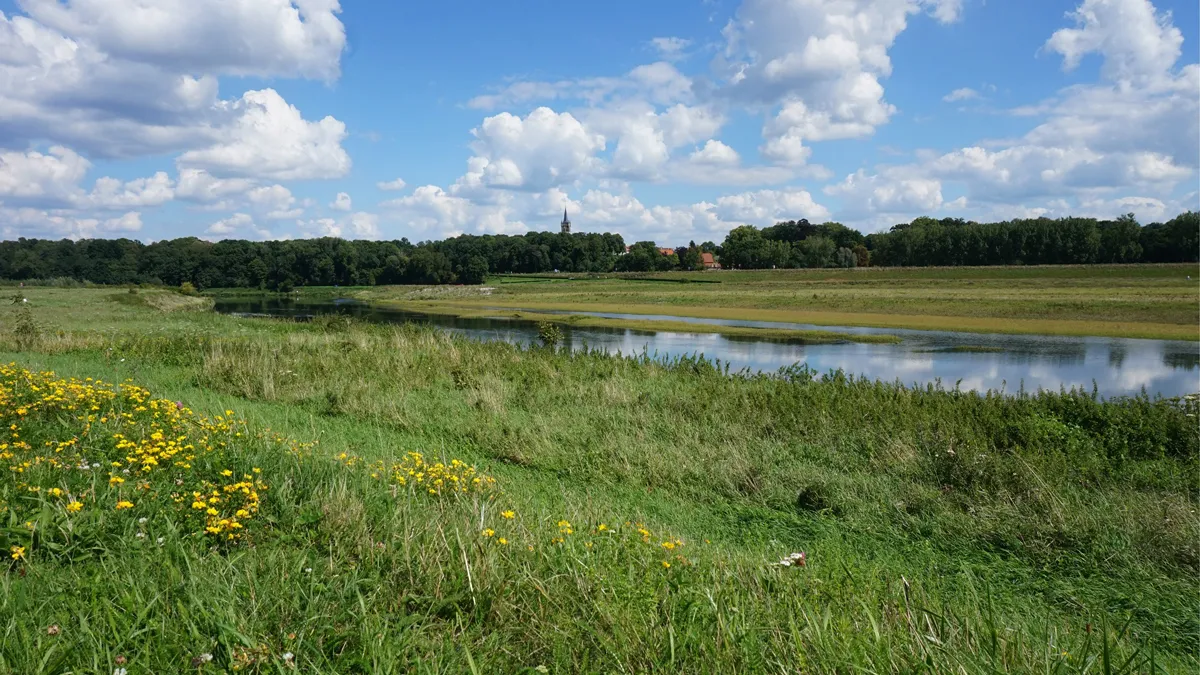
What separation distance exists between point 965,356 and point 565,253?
111 m

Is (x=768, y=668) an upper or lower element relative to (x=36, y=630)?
lower

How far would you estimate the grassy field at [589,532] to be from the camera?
12.4 feet

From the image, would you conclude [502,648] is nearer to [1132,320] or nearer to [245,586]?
[245,586]

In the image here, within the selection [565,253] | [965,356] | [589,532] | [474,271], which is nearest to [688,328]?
[965,356]

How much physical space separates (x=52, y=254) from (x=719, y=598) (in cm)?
14962

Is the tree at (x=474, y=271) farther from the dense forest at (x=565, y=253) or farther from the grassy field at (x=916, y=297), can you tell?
the grassy field at (x=916, y=297)

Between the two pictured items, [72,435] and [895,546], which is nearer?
[72,435]

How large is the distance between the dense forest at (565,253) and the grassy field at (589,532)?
299ft

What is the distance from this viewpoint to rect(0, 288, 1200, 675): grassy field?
149 inches

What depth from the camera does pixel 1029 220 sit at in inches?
3895

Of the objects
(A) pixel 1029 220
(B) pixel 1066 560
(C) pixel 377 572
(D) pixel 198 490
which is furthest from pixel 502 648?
(A) pixel 1029 220

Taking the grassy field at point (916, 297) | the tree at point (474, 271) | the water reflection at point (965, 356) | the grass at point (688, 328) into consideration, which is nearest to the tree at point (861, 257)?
the grassy field at point (916, 297)

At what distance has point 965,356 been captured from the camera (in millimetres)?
29109

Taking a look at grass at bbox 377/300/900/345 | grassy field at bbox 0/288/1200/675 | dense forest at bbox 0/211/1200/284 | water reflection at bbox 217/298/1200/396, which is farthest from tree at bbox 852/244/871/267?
grassy field at bbox 0/288/1200/675
